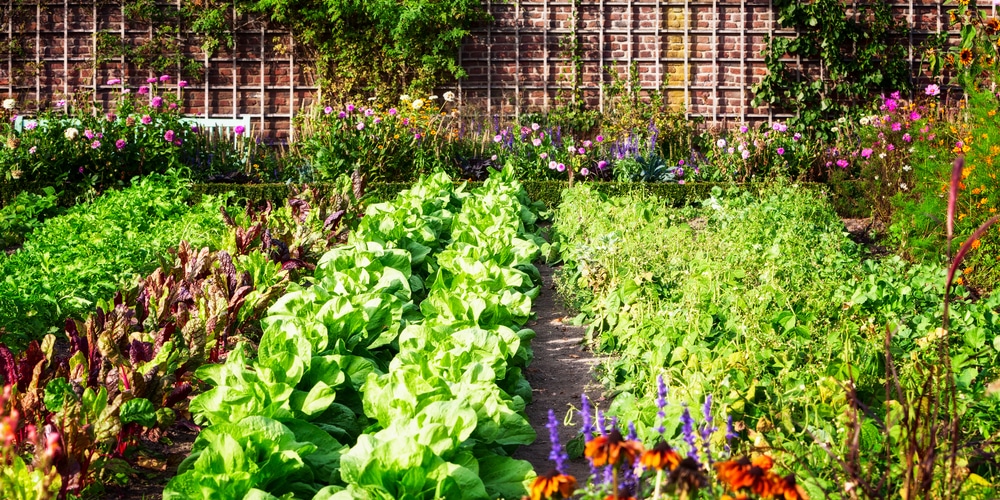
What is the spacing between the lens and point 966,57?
5.90 metres

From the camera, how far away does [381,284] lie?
4059 millimetres

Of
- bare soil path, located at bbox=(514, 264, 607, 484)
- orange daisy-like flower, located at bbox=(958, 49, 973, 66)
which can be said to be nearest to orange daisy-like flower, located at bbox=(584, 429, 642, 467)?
bare soil path, located at bbox=(514, 264, 607, 484)

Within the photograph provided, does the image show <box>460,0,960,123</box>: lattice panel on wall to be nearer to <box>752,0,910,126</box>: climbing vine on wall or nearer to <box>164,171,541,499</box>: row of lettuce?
<box>752,0,910,126</box>: climbing vine on wall

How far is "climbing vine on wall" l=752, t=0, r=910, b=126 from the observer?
12086mm

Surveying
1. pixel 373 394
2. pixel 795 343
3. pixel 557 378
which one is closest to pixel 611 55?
pixel 557 378

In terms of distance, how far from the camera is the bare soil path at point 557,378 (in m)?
3.22

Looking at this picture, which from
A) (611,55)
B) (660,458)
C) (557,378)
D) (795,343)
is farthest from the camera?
(611,55)

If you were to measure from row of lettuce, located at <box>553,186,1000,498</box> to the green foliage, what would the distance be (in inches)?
82.5

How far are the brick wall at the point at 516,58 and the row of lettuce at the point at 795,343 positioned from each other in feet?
22.0

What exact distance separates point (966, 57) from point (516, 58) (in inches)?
269

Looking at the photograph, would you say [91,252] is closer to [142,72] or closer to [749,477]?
[749,477]

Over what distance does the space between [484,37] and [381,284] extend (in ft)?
28.1

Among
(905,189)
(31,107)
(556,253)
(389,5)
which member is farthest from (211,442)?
(31,107)

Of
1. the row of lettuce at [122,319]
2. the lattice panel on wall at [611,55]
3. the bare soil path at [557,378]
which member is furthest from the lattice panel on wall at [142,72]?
the bare soil path at [557,378]
